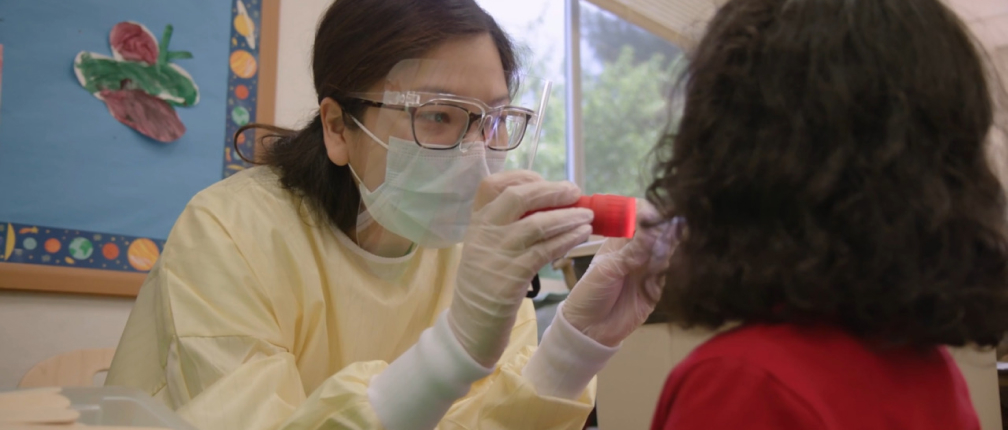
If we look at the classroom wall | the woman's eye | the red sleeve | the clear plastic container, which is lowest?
the classroom wall

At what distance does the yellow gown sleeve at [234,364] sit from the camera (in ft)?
2.98

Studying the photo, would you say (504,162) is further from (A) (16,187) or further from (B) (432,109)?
(A) (16,187)

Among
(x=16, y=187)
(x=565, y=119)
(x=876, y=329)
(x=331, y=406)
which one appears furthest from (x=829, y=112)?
(x=565, y=119)

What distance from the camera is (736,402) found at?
52 centimetres

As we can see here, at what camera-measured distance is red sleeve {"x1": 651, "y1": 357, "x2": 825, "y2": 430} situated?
0.51 meters

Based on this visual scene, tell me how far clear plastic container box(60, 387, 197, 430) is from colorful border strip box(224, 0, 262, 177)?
1.28m

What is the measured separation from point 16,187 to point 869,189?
5.43 feet

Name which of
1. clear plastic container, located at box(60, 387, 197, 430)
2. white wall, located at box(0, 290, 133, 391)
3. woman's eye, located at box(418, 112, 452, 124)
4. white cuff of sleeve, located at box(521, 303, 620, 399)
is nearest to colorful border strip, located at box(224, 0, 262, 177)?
white wall, located at box(0, 290, 133, 391)

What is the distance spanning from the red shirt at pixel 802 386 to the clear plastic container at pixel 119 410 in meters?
0.43

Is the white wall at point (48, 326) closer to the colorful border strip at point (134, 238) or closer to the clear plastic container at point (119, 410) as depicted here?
the colorful border strip at point (134, 238)

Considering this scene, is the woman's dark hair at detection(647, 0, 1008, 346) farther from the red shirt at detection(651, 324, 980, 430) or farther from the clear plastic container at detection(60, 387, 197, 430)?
the clear plastic container at detection(60, 387, 197, 430)

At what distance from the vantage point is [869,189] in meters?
0.56

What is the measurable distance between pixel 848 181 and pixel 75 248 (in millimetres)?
1622

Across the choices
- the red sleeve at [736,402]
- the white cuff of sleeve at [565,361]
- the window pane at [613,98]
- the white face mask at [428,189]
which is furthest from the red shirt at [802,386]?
the window pane at [613,98]
